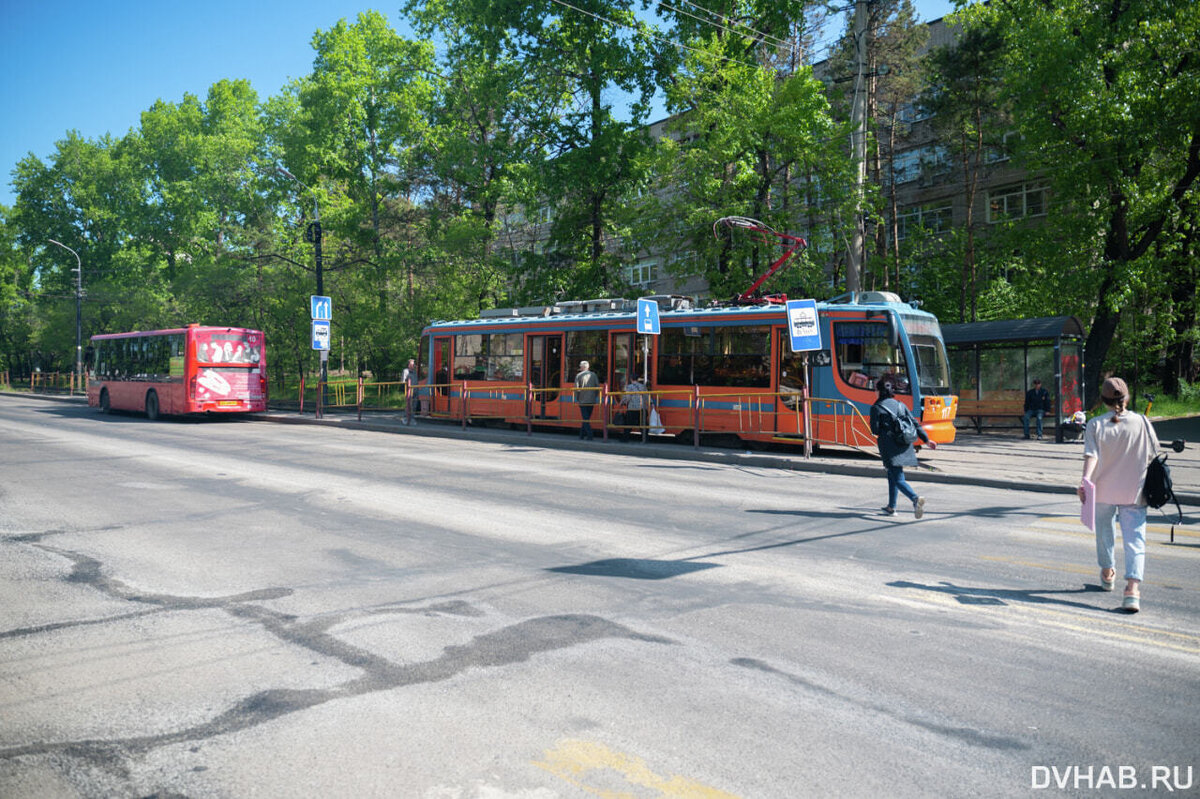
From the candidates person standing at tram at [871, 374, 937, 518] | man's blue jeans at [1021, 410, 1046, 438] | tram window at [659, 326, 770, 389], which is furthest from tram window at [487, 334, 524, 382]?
person standing at tram at [871, 374, 937, 518]

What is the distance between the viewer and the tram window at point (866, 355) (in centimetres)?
1731

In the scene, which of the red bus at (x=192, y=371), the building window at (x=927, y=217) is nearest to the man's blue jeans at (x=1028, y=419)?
the red bus at (x=192, y=371)

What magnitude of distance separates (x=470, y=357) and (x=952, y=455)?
13.8m

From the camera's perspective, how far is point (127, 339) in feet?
101

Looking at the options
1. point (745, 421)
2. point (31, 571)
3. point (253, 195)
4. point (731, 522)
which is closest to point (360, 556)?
point (31, 571)

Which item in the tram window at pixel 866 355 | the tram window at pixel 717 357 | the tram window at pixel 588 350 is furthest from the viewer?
the tram window at pixel 588 350

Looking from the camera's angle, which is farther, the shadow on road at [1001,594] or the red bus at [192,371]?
the red bus at [192,371]

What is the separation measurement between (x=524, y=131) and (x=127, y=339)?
53.2 ft

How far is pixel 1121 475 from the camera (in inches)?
243

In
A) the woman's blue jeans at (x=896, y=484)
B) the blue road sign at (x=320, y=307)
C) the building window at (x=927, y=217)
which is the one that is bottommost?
the woman's blue jeans at (x=896, y=484)

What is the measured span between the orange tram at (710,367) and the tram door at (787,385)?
0.02m

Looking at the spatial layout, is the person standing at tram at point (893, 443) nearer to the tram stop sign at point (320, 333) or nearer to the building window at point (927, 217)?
the tram stop sign at point (320, 333)

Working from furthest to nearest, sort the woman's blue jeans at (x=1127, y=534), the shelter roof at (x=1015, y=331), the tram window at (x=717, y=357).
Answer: the shelter roof at (x=1015, y=331) < the tram window at (x=717, y=357) < the woman's blue jeans at (x=1127, y=534)

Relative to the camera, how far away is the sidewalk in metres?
13.9
